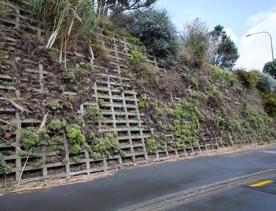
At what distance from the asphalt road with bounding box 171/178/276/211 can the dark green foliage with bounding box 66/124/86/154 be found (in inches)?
110

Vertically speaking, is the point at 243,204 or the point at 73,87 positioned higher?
the point at 73,87

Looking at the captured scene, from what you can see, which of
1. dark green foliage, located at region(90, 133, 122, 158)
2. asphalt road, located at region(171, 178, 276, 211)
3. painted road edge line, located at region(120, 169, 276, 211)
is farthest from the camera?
dark green foliage, located at region(90, 133, 122, 158)

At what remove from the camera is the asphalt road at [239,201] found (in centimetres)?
599

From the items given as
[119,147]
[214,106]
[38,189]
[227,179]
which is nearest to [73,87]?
[119,147]

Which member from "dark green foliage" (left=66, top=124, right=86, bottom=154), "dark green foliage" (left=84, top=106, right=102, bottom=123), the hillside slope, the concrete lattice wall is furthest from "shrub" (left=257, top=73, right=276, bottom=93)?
"dark green foliage" (left=66, top=124, right=86, bottom=154)

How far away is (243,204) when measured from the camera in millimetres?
6246

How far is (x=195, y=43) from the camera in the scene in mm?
15312

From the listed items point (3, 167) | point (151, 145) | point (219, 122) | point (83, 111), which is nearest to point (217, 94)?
point (219, 122)

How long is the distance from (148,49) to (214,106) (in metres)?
3.84

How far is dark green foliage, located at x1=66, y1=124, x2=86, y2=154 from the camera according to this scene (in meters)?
7.81

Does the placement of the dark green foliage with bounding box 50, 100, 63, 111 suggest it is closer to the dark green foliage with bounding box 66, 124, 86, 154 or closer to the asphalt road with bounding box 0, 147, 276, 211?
the dark green foliage with bounding box 66, 124, 86, 154

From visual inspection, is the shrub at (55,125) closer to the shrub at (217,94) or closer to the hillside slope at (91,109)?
the hillside slope at (91,109)

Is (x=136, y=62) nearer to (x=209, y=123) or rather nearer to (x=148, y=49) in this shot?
(x=148, y=49)

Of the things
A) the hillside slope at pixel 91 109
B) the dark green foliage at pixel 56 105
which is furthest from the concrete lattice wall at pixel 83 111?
the dark green foliage at pixel 56 105
